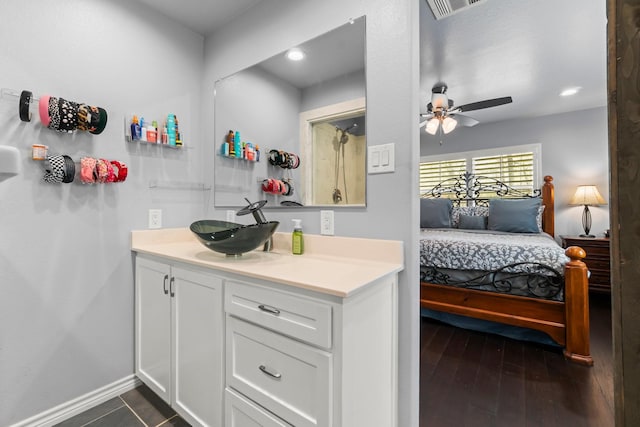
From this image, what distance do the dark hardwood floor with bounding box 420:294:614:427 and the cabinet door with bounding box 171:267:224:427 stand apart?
3.60ft

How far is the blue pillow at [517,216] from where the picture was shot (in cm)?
348

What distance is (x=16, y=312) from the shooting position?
141 centimetres

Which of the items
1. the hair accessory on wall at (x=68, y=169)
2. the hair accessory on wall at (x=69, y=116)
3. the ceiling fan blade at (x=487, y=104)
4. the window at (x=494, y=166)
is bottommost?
the hair accessory on wall at (x=68, y=169)

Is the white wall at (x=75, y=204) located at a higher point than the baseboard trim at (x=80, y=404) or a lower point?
higher

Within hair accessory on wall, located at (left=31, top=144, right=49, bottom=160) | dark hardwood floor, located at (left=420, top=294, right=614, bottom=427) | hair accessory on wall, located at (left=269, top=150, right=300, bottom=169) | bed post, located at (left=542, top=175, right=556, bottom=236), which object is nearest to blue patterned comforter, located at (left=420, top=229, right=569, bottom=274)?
dark hardwood floor, located at (left=420, top=294, right=614, bottom=427)

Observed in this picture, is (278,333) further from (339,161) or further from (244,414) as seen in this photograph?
(339,161)

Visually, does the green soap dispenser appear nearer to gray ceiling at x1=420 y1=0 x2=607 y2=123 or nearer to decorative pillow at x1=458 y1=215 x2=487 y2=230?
gray ceiling at x1=420 y1=0 x2=607 y2=123

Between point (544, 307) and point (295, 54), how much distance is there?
8.45 feet

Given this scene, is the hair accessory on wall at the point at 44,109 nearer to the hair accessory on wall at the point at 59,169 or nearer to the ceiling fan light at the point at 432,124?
the hair accessory on wall at the point at 59,169

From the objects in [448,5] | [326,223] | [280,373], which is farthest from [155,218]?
[448,5]

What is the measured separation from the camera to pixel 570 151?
4.13 m

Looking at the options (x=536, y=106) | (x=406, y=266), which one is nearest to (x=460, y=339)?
(x=406, y=266)

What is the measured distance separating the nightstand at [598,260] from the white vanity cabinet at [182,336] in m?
4.43

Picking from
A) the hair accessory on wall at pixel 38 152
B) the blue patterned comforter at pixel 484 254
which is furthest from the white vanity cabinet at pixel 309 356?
the blue patterned comforter at pixel 484 254
